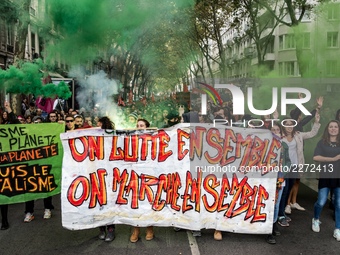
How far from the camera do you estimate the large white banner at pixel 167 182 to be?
15.3 feet

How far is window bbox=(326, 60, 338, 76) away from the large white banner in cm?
1456

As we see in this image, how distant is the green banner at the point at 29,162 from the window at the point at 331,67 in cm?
1510

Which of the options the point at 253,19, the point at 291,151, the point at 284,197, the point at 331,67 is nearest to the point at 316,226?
the point at 284,197

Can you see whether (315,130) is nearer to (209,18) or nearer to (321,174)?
(321,174)

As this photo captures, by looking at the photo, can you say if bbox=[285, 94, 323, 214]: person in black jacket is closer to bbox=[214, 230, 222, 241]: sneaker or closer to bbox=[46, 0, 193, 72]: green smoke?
bbox=[214, 230, 222, 241]: sneaker

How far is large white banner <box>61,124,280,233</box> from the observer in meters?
4.67

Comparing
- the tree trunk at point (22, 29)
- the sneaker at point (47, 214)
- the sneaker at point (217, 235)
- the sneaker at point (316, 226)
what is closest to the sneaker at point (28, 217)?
the sneaker at point (47, 214)

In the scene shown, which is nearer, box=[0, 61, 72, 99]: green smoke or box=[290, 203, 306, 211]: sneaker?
box=[290, 203, 306, 211]: sneaker

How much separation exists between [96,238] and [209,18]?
2395 centimetres

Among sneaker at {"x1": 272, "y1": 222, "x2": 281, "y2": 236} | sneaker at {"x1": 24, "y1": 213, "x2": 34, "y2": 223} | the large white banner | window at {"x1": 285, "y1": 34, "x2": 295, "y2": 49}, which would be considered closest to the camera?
the large white banner

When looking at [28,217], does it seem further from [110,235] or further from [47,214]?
[110,235]

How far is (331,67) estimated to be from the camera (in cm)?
1939

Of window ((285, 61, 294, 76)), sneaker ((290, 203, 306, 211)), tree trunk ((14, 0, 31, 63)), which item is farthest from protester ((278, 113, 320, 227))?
window ((285, 61, 294, 76))

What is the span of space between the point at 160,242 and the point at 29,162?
7.20 feet
